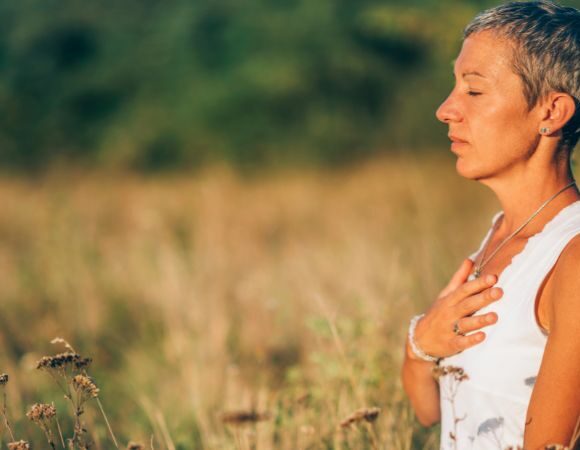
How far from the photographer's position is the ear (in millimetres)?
2004

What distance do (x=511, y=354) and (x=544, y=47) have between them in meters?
0.78

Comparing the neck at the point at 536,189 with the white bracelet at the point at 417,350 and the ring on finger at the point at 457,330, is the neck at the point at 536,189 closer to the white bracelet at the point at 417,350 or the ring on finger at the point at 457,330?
the ring on finger at the point at 457,330

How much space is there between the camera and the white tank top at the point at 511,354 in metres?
1.87

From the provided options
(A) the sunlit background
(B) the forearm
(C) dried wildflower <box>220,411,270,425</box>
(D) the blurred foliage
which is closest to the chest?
(B) the forearm

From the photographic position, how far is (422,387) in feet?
8.00

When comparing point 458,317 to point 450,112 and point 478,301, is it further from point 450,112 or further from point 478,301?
point 450,112

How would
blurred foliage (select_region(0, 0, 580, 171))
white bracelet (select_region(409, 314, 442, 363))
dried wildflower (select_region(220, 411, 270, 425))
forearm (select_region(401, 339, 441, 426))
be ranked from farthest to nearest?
blurred foliage (select_region(0, 0, 580, 171))
dried wildflower (select_region(220, 411, 270, 425))
forearm (select_region(401, 339, 441, 426))
white bracelet (select_region(409, 314, 442, 363))

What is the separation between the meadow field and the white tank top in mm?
349

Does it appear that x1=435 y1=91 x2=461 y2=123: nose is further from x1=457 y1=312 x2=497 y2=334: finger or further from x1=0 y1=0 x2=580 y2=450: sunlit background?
x1=0 y1=0 x2=580 y2=450: sunlit background

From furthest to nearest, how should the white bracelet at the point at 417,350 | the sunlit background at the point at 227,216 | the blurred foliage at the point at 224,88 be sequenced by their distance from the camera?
the blurred foliage at the point at 224,88
the sunlit background at the point at 227,216
the white bracelet at the point at 417,350

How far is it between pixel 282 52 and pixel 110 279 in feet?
62.9

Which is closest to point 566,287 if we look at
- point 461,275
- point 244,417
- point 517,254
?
point 517,254

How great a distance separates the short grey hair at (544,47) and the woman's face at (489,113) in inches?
1.0

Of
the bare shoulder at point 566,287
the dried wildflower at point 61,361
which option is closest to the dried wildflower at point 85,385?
the dried wildflower at point 61,361
